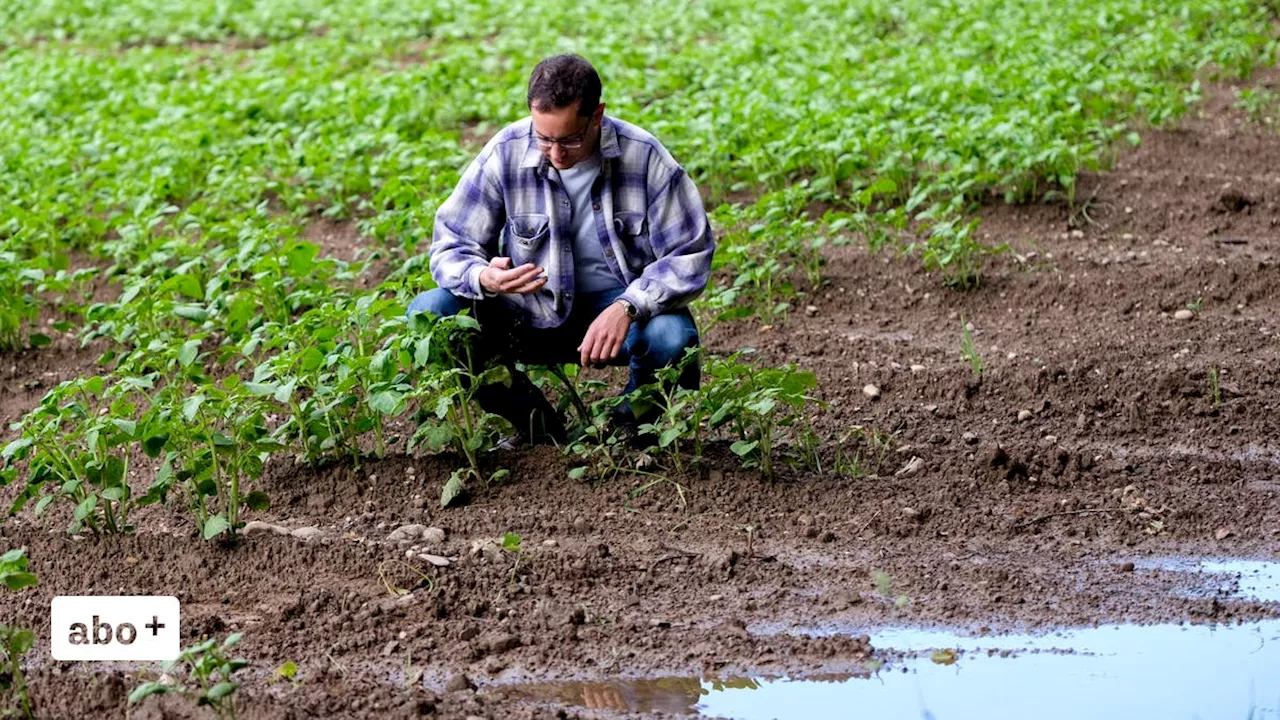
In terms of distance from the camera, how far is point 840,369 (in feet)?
17.6

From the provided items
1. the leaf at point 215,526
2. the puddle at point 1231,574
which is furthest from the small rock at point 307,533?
the puddle at point 1231,574

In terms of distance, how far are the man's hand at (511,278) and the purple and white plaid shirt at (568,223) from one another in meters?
0.04

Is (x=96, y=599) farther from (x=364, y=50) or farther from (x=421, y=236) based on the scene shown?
(x=364, y=50)

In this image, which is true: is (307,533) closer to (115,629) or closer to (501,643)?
(115,629)

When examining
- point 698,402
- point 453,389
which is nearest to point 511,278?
point 453,389

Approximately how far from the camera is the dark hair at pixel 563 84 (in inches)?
164

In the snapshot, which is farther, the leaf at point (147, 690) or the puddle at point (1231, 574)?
the puddle at point (1231, 574)

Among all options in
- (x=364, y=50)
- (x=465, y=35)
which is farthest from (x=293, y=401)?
(x=465, y=35)

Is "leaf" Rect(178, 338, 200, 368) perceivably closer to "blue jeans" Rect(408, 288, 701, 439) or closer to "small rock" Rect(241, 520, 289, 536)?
"small rock" Rect(241, 520, 289, 536)

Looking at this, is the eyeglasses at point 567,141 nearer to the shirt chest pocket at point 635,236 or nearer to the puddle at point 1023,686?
the shirt chest pocket at point 635,236

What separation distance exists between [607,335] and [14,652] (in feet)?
5.41

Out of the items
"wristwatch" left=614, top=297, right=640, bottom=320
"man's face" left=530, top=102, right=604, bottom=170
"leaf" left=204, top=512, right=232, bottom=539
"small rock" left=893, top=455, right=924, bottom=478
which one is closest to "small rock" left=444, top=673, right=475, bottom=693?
"leaf" left=204, top=512, right=232, bottom=539

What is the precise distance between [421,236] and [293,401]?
165 cm

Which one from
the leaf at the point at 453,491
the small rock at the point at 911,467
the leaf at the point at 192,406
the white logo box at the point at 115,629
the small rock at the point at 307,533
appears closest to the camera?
the white logo box at the point at 115,629
